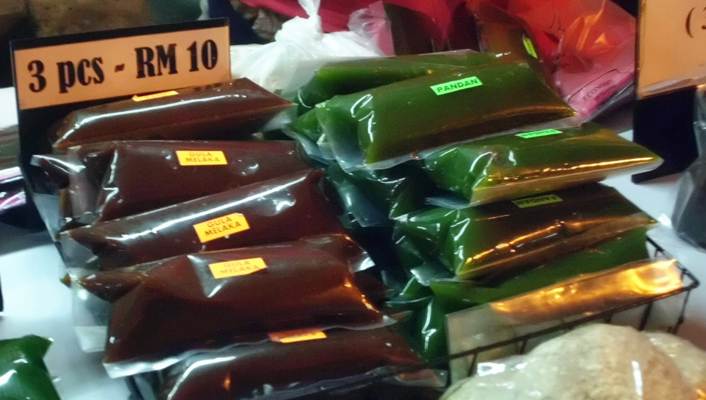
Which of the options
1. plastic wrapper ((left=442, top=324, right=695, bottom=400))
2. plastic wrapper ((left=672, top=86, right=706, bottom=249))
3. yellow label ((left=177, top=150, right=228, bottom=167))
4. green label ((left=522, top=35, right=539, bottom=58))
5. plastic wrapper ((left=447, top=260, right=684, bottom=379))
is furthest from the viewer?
green label ((left=522, top=35, right=539, bottom=58))

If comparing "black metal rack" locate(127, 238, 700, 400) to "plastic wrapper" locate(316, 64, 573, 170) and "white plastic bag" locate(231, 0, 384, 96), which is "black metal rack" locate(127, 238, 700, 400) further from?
"white plastic bag" locate(231, 0, 384, 96)

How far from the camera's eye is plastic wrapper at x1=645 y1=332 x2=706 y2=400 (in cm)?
58

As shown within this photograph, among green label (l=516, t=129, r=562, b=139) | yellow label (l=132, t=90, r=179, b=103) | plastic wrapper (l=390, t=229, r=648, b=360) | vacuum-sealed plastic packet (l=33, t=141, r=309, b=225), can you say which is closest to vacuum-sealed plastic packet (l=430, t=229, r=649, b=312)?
plastic wrapper (l=390, t=229, r=648, b=360)

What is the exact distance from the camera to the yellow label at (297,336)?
612mm

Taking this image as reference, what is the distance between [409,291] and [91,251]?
243 millimetres

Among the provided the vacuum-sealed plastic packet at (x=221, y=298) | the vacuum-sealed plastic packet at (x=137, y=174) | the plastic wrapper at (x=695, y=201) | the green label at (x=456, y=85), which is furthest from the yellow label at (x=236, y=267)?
the plastic wrapper at (x=695, y=201)

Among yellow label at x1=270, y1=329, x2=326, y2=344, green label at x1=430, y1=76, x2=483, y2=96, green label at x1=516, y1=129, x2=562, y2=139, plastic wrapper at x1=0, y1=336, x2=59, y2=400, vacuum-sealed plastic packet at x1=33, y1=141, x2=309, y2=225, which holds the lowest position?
plastic wrapper at x1=0, y1=336, x2=59, y2=400

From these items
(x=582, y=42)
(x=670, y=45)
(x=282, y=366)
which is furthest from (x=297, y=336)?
(x=582, y=42)

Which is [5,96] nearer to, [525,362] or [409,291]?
[409,291]

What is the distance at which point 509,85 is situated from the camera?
2.56 feet

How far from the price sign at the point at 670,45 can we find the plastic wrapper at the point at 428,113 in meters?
0.19

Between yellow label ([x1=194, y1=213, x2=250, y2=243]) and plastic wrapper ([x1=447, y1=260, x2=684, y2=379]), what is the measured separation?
18cm

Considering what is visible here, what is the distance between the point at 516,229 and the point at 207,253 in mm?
234

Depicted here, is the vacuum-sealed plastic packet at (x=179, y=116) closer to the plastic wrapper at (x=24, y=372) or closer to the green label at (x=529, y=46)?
the plastic wrapper at (x=24, y=372)
